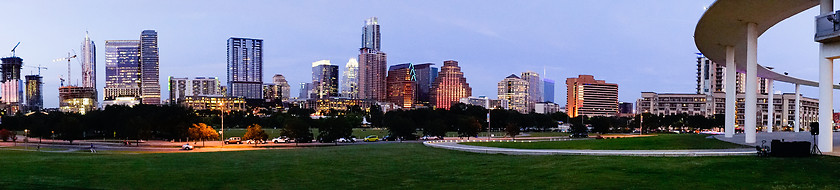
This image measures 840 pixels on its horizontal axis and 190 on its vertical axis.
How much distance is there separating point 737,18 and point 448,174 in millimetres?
21011

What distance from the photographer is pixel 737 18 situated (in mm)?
31375

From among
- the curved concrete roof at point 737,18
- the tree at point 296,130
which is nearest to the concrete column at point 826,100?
the curved concrete roof at point 737,18

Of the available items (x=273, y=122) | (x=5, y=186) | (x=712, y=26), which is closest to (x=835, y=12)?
(x=712, y=26)

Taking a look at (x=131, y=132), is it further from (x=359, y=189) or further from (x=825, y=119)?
(x=825, y=119)

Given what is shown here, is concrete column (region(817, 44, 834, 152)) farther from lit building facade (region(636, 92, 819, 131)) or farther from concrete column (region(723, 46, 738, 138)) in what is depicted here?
lit building facade (region(636, 92, 819, 131))

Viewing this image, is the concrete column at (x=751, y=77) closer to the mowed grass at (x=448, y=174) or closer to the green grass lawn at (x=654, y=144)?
the green grass lawn at (x=654, y=144)

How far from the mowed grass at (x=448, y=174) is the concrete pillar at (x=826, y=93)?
12.6 feet

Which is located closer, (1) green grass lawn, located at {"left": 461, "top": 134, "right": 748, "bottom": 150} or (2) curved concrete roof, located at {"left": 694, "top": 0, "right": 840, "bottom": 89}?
(2) curved concrete roof, located at {"left": 694, "top": 0, "right": 840, "bottom": 89}

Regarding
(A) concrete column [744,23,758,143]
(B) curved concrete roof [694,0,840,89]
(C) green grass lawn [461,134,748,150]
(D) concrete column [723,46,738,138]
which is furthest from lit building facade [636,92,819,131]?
(A) concrete column [744,23,758,143]

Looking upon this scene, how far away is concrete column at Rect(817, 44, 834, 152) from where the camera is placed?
24.2 meters

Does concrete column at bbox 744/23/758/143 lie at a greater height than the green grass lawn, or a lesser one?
greater

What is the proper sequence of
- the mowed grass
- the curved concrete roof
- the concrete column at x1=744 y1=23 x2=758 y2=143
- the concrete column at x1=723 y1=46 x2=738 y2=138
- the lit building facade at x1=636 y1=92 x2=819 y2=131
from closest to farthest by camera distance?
the mowed grass → the curved concrete roof → the concrete column at x1=744 y1=23 x2=758 y2=143 → the concrete column at x1=723 y1=46 x2=738 y2=138 → the lit building facade at x1=636 y1=92 x2=819 y2=131

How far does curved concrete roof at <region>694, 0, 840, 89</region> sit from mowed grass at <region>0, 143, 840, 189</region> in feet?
32.9

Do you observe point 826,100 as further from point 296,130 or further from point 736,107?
point 736,107
